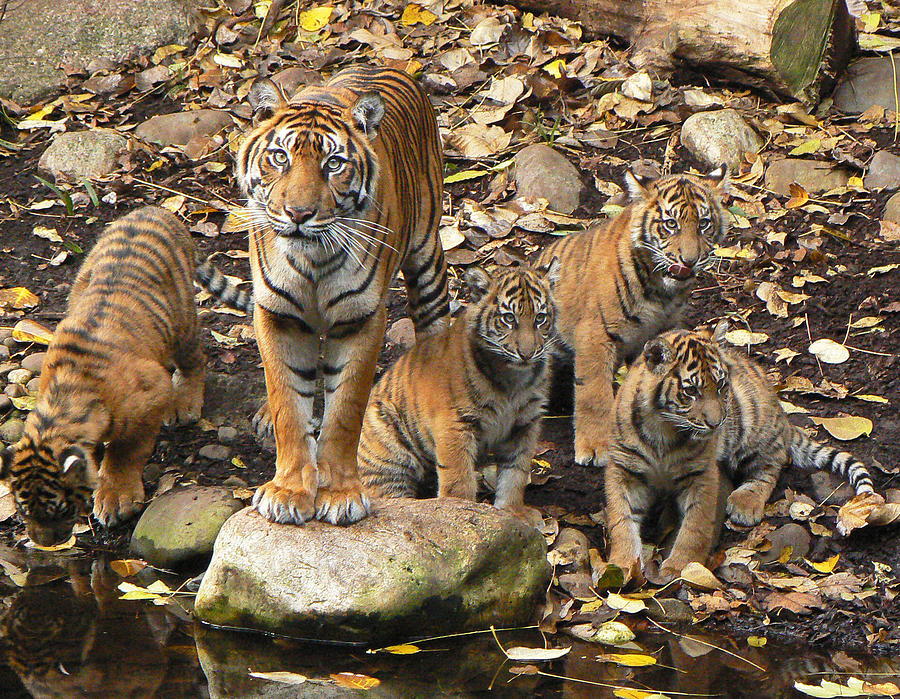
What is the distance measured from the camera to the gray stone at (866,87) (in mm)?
7324

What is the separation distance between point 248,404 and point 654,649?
8.77 feet

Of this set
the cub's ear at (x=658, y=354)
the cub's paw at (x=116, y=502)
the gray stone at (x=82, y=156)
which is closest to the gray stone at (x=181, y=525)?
the cub's paw at (x=116, y=502)

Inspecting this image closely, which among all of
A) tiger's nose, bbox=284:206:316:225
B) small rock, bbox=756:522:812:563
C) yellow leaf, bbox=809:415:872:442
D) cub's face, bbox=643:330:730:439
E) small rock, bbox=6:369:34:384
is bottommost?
small rock, bbox=756:522:812:563

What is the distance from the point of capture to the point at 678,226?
517cm

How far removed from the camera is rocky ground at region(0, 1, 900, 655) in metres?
4.41

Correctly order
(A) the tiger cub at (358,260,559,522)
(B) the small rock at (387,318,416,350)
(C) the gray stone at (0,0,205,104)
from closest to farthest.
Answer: (A) the tiger cub at (358,260,559,522) → (B) the small rock at (387,318,416,350) → (C) the gray stone at (0,0,205,104)

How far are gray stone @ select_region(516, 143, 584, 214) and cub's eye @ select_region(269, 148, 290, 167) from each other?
339 centimetres

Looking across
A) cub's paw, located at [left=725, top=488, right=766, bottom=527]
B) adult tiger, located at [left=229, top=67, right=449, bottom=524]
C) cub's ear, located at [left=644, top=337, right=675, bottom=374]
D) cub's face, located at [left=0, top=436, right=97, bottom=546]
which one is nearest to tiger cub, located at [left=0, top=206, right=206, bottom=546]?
cub's face, located at [left=0, top=436, right=97, bottom=546]

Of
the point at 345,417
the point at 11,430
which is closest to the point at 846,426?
the point at 345,417

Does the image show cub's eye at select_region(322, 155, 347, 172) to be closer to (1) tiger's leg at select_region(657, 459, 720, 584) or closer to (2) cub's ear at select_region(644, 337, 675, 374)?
(2) cub's ear at select_region(644, 337, 675, 374)

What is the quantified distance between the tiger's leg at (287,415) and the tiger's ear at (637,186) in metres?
2.19

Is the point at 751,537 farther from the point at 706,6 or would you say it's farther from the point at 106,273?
the point at 706,6

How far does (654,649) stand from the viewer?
3.80 m

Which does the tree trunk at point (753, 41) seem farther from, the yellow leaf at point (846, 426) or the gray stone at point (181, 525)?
the gray stone at point (181, 525)
